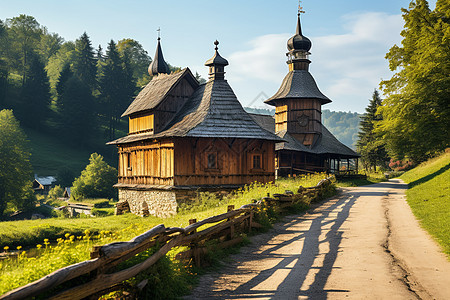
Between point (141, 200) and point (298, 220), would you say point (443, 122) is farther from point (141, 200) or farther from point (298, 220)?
point (141, 200)

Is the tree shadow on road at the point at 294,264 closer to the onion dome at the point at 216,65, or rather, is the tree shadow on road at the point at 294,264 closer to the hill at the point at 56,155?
the onion dome at the point at 216,65

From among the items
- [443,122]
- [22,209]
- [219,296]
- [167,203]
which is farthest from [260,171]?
[22,209]

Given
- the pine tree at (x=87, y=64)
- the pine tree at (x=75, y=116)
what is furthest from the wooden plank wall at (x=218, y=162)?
the pine tree at (x=87, y=64)

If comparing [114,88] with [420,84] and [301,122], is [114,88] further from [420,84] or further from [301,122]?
[420,84]

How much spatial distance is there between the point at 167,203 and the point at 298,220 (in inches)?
467

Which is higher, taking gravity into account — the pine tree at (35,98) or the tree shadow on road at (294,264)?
the pine tree at (35,98)

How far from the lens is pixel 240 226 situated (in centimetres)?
1150

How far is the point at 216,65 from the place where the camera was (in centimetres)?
2814

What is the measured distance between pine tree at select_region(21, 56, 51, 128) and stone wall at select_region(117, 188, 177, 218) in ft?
170

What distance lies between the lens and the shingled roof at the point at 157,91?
1109 inches

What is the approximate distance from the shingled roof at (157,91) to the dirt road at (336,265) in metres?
17.3

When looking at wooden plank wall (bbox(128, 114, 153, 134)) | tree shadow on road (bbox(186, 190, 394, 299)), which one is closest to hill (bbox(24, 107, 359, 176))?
wooden plank wall (bbox(128, 114, 153, 134))

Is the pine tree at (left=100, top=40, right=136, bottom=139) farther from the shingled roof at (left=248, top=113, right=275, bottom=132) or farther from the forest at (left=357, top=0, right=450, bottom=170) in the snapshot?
the forest at (left=357, top=0, right=450, bottom=170)

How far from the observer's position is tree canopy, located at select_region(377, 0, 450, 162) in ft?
72.7
